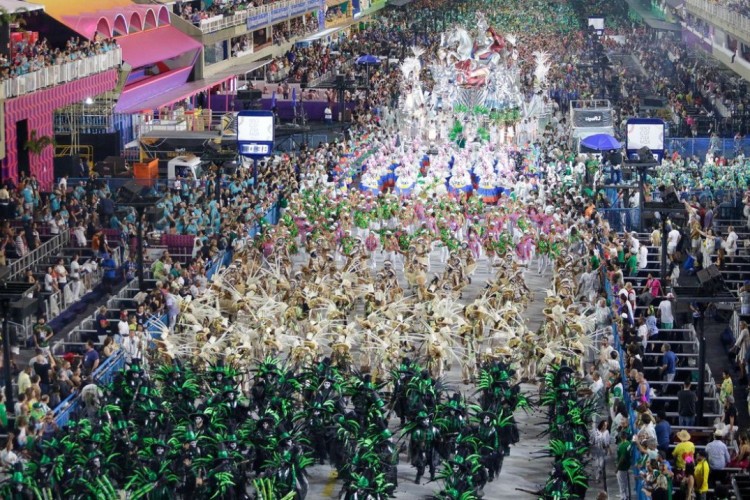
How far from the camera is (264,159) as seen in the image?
53.6 metres

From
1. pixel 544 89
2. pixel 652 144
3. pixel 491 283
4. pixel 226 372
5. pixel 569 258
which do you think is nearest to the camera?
pixel 226 372

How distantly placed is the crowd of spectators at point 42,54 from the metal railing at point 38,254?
253 inches

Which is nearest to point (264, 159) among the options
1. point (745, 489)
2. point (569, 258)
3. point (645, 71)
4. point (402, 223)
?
point (402, 223)

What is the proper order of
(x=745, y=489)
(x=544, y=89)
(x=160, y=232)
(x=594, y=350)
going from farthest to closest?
(x=544, y=89)
(x=160, y=232)
(x=594, y=350)
(x=745, y=489)

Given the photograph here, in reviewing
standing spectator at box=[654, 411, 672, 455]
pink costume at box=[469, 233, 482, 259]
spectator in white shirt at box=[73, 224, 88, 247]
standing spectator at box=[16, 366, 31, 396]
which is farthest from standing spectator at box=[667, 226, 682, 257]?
standing spectator at box=[16, 366, 31, 396]

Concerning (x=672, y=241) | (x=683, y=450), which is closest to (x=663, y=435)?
(x=683, y=450)

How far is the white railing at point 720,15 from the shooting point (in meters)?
70.4

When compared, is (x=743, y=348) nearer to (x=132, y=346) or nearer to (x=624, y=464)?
(x=624, y=464)

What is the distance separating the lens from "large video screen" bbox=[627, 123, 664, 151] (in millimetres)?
51531

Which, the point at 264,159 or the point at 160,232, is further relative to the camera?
the point at 264,159

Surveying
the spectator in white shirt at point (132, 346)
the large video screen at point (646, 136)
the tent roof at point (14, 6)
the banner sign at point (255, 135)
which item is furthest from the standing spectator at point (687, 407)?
the tent roof at point (14, 6)

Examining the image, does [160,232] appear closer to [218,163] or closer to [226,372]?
[218,163]

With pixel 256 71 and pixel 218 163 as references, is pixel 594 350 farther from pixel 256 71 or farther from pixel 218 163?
pixel 256 71

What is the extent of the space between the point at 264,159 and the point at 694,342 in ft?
74.0
